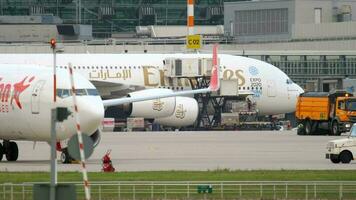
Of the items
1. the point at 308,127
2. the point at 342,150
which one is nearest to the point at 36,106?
the point at 342,150

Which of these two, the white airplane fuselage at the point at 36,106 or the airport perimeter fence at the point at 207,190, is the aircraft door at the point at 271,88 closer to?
the white airplane fuselage at the point at 36,106

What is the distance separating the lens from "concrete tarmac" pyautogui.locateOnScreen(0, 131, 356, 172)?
150 ft

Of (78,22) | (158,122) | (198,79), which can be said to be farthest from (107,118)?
(78,22)

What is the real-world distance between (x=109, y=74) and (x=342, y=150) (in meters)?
39.8

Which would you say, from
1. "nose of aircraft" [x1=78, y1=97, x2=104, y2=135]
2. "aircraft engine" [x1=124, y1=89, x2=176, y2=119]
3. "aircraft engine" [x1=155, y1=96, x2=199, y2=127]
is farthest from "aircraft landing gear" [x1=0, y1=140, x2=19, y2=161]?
"aircraft engine" [x1=155, y1=96, x2=199, y2=127]

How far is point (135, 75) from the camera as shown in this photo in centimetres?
8588

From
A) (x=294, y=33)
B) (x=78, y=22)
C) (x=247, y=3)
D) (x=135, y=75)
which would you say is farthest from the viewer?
(x=78, y=22)

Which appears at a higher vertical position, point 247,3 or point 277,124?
point 247,3

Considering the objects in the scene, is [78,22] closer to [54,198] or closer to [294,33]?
[294,33]

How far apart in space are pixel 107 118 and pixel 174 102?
4552mm

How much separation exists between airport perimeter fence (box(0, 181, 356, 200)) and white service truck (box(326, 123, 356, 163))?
10443 millimetres

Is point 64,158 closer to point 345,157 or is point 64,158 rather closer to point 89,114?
point 89,114

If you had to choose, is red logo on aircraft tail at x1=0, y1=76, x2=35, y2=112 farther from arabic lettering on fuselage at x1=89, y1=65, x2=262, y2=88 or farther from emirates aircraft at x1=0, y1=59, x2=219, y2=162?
arabic lettering on fuselage at x1=89, y1=65, x2=262, y2=88

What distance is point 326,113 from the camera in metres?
70.6
